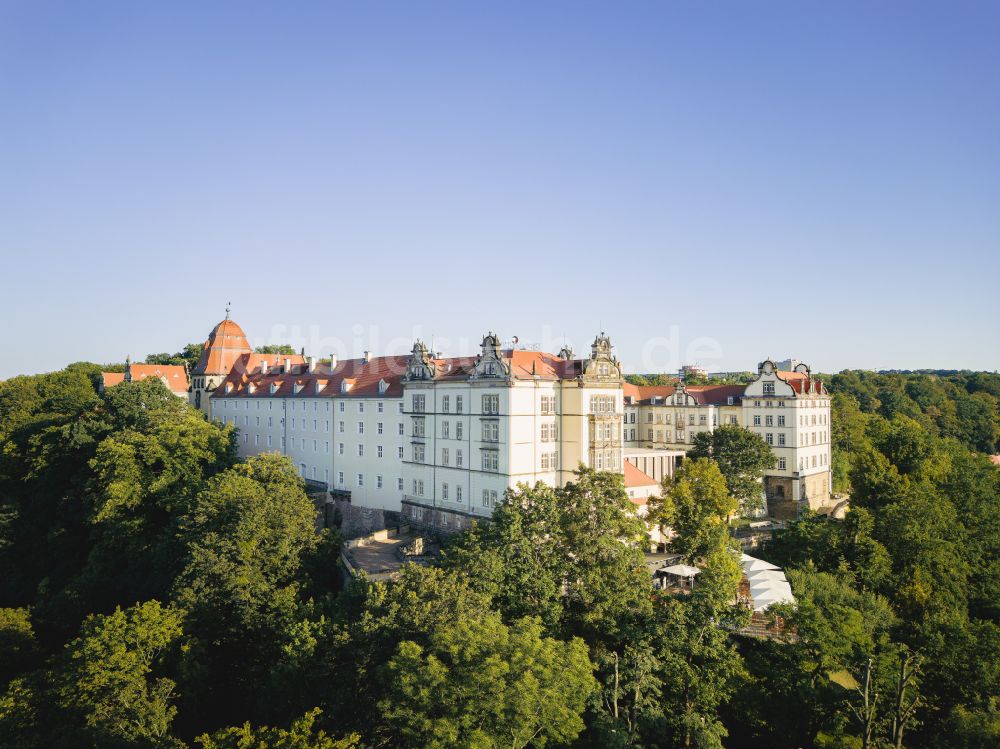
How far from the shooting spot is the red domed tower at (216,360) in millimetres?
68500

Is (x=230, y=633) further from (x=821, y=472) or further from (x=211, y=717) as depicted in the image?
(x=821, y=472)

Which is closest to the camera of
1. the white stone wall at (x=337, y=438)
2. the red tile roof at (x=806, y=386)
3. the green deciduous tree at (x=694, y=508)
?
the green deciduous tree at (x=694, y=508)

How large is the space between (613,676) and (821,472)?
129 feet

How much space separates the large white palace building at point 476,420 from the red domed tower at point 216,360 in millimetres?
136

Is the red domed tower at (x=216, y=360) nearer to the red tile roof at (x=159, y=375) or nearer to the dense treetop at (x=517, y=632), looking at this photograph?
the red tile roof at (x=159, y=375)

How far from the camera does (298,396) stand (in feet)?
180

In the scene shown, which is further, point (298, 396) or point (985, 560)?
point (298, 396)

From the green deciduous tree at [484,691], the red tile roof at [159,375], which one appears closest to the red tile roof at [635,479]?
the green deciduous tree at [484,691]

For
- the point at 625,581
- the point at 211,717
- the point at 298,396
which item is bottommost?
the point at 211,717

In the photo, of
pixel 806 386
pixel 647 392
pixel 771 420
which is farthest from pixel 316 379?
pixel 806 386

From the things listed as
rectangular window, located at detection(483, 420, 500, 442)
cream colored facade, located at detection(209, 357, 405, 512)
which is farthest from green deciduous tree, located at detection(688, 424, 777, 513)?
cream colored facade, located at detection(209, 357, 405, 512)

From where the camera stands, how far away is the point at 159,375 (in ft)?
223

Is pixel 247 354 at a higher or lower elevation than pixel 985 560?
higher

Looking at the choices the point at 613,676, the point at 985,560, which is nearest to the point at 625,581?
the point at 613,676
